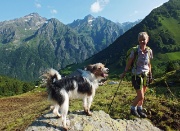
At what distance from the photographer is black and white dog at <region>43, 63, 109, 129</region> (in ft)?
34.7

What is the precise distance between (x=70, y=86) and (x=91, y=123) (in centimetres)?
182

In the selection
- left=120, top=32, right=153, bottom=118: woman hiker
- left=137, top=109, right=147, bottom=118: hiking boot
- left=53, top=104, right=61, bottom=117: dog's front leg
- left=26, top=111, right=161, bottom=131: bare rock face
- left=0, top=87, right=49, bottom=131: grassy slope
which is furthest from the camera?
left=0, top=87, right=49, bottom=131: grassy slope

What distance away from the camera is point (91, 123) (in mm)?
11188

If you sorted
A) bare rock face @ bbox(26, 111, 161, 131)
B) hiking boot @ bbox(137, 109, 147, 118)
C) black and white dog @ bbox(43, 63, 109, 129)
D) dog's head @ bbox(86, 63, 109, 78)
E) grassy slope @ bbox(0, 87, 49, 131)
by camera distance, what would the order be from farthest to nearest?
grassy slope @ bbox(0, 87, 49, 131) < hiking boot @ bbox(137, 109, 147, 118) < dog's head @ bbox(86, 63, 109, 78) < bare rock face @ bbox(26, 111, 161, 131) < black and white dog @ bbox(43, 63, 109, 129)

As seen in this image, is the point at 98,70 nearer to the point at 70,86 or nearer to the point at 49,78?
the point at 70,86

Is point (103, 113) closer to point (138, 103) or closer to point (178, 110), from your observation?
point (138, 103)

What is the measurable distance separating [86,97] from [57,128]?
74.8 inches

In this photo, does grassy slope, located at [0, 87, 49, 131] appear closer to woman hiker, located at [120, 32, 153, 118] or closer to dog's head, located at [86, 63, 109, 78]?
dog's head, located at [86, 63, 109, 78]

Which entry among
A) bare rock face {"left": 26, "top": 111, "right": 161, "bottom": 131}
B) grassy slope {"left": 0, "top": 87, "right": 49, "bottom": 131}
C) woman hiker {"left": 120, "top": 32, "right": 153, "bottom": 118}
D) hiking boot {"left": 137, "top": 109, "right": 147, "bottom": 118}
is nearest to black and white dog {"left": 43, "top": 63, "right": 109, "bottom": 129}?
bare rock face {"left": 26, "top": 111, "right": 161, "bottom": 131}

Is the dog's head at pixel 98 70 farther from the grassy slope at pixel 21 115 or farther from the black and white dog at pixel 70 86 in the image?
the grassy slope at pixel 21 115

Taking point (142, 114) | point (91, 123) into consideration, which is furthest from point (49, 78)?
point (142, 114)

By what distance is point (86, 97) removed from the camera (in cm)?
1168

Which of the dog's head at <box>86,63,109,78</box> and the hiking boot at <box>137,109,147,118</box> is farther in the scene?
the hiking boot at <box>137,109,147,118</box>

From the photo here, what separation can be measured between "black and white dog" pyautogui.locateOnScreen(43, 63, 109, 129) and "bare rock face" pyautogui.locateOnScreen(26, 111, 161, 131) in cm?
37
